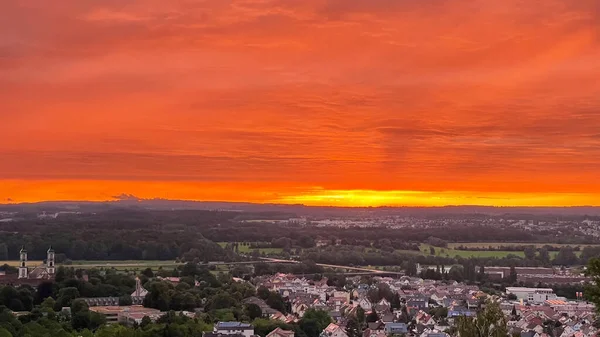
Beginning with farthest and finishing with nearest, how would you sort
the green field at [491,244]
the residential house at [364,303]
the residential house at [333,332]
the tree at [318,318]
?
1. the green field at [491,244]
2. the residential house at [364,303]
3. the tree at [318,318]
4. the residential house at [333,332]

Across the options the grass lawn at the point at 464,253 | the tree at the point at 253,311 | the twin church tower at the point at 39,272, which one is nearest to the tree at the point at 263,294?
the tree at the point at 253,311

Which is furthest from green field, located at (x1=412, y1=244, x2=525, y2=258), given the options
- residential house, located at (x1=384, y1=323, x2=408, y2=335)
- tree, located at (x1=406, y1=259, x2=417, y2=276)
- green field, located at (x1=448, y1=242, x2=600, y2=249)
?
residential house, located at (x1=384, y1=323, x2=408, y2=335)

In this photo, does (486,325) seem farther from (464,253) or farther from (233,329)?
(464,253)

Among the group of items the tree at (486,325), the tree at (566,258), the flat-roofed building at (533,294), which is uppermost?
the tree at (486,325)

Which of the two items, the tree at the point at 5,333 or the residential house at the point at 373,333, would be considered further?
the residential house at the point at 373,333

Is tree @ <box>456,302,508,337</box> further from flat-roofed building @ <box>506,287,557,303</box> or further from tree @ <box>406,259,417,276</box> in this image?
tree @ <box>406,259,417,276</box>

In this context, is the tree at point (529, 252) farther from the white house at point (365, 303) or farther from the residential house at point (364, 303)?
the white house at point (365, 303)

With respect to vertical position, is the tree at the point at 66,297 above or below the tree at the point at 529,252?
below

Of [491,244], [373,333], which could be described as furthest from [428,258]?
[373,333]
